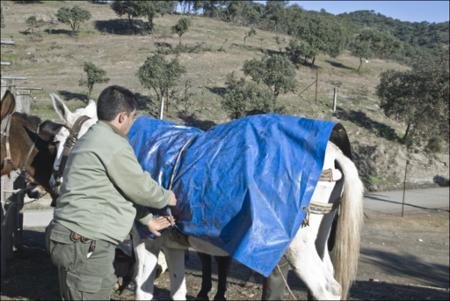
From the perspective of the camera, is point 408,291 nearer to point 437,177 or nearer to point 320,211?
point 320,211

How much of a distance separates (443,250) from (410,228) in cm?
220

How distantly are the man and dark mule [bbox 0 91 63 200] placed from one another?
175cm

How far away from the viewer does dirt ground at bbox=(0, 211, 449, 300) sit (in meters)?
5.53

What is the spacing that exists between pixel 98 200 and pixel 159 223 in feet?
2.19

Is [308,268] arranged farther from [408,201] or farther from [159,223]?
[408,201]

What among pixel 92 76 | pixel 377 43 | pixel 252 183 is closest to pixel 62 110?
pixel 252 183

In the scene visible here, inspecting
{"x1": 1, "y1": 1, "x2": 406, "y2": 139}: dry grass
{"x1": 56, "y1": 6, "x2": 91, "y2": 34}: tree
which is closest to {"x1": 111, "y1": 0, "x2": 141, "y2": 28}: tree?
{"x1": 1, "y1": 1, "x2": 406, "y2": 139}: dry grass

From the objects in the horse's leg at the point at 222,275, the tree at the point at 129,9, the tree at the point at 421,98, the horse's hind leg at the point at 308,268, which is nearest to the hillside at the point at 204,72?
the tree at the point at 129,9

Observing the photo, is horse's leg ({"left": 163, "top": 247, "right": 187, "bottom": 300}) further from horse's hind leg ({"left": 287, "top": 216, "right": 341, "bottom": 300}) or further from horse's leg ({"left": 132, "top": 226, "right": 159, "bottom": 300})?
horse's hind leg ({"left": 287, "top": 216, "right": 341, "bottom": 300})

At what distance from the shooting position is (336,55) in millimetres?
48031

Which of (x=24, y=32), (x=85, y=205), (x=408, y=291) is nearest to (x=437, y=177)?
(x=408, y=291)

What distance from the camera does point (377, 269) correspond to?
30.6 ft

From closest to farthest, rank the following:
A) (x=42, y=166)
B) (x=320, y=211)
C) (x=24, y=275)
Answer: (x=320, y=211), (x=42, y=166), (x=24, y=275)

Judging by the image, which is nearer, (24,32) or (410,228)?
(410,228)
